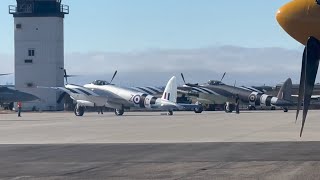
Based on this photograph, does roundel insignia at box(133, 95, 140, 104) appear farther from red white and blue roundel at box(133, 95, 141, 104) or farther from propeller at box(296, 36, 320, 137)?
propeller at box(296, 36, 320, 137)

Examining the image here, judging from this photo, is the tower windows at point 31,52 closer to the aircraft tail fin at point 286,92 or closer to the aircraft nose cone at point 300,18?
the aircraft tail fin at point 286,92

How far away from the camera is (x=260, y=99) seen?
270ft

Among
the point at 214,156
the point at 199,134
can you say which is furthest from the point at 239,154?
the point at 199,134

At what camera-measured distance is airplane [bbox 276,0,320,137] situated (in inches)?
671

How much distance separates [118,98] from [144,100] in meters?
3.53

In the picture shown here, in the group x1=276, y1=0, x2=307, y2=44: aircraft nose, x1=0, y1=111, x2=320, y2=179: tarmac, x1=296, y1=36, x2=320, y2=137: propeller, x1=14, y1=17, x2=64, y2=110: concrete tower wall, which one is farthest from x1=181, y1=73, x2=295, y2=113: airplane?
x1=276, y1=0, x2=307, y2=44: aircraft nose

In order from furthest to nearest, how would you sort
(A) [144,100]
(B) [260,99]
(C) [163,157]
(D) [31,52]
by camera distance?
(D) [31,52] → (B) [260,99] → (A) [144,100] → (C) [163,157]

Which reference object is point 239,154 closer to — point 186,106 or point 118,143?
point 118,143

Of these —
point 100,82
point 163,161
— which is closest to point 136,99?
point 100,82

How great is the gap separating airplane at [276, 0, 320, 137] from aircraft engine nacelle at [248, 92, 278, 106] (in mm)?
61441

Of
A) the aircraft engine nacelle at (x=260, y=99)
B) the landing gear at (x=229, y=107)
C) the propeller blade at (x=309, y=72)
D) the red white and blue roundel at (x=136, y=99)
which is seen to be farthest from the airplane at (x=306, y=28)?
the landing gear at (x=229, y=107)

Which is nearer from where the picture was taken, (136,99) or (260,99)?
(136,99)

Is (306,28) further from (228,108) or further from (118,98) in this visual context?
(228,108)

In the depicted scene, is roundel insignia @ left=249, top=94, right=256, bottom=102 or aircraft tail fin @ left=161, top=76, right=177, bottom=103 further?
roundel insignia @ left=249, top=94, right=256, bottom=102
